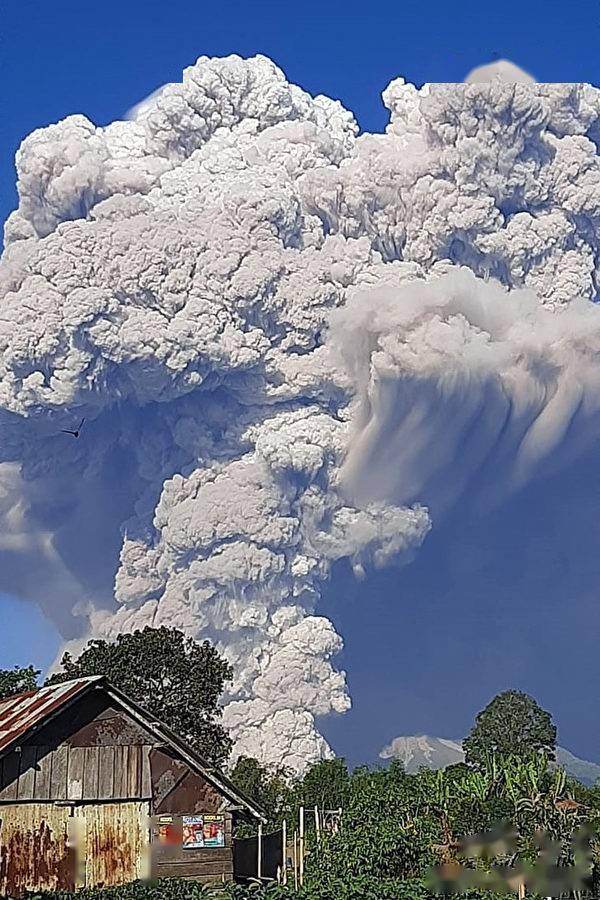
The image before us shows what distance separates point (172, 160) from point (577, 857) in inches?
2223

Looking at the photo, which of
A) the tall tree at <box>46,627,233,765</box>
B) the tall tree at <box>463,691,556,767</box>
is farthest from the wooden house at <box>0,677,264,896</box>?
the tall tree at <box>463,691,556,767</box>

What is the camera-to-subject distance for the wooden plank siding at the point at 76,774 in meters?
16.9

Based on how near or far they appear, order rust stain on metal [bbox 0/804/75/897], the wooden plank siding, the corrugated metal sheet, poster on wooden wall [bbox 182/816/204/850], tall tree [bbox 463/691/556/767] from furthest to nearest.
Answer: tall tree [bbox 463/691/556/767]
poster on wooden wall [bbox 182/816/204/850]
the corrugated metal sheet
the wooden plank siding
rust stain on metal [bbox 0/804/75/897]

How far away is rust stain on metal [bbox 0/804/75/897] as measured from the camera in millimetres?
16625

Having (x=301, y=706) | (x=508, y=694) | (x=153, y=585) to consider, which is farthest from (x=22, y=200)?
(x=508, y=694)

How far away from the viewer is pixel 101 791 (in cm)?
1753

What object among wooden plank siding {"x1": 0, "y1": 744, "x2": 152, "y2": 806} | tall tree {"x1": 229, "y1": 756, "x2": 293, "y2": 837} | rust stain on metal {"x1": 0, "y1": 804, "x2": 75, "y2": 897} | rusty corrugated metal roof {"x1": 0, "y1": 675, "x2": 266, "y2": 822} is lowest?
rust stain on metal {"x1": 0, "y1": 804, "x2": 75, "y2": 897}

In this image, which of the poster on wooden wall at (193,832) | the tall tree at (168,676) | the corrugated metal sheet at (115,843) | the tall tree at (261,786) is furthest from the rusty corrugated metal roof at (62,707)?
the tall tree at (261,786)

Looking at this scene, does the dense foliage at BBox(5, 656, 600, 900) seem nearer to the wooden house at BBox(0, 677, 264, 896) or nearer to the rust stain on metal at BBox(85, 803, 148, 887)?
the wooden house at BBox(0, 677, 264, 896)

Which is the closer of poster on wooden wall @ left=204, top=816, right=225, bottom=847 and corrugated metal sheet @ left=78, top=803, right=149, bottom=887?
corrugated metal sheet @ left=78, top=803, right=149, bottom=887

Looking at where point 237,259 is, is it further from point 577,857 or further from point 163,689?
point 577,857

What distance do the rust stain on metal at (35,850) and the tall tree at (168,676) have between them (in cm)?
1869

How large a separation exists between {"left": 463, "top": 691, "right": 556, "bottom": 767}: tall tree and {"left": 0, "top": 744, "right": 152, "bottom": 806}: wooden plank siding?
36.5 meters

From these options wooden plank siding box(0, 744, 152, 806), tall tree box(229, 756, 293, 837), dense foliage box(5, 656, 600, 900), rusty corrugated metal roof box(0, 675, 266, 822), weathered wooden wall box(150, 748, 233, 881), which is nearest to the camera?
dense foliage box(5, 656, 600, 900)
